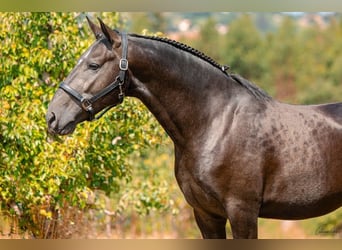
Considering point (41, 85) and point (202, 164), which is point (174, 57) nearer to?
point (202, 164)

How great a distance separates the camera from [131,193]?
710 cm

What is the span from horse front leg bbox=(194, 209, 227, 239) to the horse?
1 cm

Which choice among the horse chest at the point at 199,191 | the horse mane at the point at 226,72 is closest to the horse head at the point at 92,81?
the horse mane at the point at 226,72

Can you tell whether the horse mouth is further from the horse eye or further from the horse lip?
the horse eye

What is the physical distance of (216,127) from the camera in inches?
149

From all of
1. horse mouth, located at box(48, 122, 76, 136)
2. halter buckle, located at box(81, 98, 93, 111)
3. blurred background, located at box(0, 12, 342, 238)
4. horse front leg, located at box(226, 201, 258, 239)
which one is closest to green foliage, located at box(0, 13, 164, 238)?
A: blurred background, located at box(0, 12, 342, 238)

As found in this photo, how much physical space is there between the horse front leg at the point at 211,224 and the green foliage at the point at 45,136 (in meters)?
2.15

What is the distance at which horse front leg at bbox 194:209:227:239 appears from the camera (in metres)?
3.94

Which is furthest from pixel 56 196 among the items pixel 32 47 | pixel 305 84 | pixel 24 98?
pixel 305 84

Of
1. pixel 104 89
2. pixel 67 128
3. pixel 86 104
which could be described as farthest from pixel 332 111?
pixel 67 128

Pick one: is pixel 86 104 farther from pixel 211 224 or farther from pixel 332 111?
pixel 332 111

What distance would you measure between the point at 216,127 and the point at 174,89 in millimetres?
360

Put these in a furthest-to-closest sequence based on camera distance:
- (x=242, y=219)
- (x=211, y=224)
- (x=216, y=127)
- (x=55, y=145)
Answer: (x=55, y=145), (x=211, y=224), (x=216, y=127), (x=242, y=219)

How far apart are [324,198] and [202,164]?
85 centimetres
